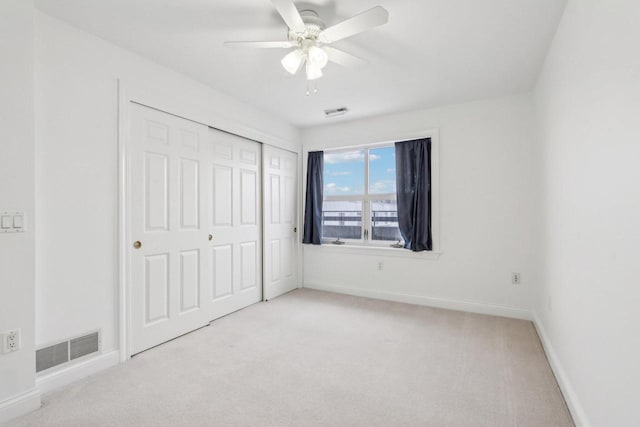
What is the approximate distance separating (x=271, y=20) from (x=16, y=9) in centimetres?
150

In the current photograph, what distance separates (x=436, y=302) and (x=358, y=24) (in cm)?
328

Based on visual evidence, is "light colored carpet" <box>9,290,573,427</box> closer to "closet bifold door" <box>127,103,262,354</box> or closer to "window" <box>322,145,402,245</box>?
"closet bifold door" <box>127,103,262,354</box>

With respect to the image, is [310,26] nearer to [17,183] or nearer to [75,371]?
[17,183]

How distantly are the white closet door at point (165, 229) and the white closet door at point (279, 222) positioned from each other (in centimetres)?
106

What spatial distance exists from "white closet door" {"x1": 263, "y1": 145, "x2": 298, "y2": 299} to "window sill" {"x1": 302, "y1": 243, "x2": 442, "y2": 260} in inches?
16.3

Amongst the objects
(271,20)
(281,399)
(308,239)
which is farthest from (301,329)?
(271,20)

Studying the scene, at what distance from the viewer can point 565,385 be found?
194 cm

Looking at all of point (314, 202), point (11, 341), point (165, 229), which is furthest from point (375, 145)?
point (11, 341)

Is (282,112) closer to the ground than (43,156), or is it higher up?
higher up

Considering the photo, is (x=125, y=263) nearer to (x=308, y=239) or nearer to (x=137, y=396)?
(x=137, y=396)

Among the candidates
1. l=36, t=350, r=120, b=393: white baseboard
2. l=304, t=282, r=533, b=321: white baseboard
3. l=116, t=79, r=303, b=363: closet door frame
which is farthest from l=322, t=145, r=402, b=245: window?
l=36, t=350, r=120, b=393: white baseboard

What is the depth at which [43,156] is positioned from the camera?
2.03 m

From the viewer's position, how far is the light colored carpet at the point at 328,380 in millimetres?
1785

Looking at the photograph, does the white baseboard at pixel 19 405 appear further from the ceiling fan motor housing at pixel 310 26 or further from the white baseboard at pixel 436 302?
the white baseboard at pixel 436 302
